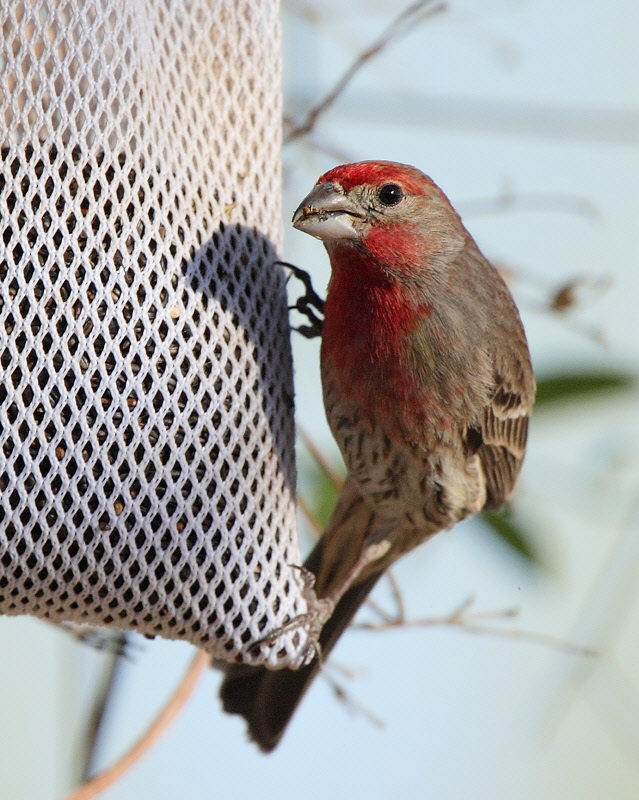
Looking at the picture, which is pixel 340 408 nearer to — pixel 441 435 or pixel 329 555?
pixel 441 435

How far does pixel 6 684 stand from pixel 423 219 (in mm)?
4375

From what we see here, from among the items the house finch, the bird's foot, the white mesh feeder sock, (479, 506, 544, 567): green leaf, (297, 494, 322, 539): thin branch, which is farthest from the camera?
(479, 506, 544, 567): green leaf

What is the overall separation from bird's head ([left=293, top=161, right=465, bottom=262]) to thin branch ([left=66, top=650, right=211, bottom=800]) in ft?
4.96

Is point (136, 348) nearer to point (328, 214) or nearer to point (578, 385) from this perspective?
point (328, 214)

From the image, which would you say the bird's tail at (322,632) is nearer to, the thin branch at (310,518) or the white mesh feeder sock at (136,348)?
the thin branch at (310,518)

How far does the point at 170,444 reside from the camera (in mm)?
3645

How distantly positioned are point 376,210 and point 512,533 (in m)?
1.83

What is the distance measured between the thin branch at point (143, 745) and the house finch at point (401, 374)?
1.69 feet

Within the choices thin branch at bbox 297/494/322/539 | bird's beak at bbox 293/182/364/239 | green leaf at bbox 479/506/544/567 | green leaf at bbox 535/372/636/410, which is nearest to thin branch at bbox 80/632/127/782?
thin branch at bbox 297/494/322/539

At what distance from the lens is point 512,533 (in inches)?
217

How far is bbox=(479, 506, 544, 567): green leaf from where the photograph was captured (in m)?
5.41

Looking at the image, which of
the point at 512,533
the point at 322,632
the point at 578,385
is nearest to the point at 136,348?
the point at 322,632

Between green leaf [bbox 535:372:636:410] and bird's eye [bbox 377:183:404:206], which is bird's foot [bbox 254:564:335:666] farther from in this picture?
green leaf [bbox 535:372:636:410]

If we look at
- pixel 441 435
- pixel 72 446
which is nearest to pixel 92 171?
pixel 72 446
